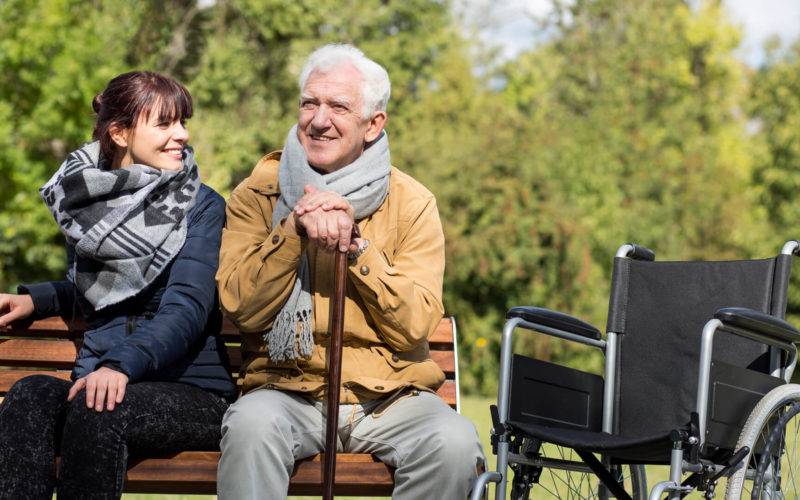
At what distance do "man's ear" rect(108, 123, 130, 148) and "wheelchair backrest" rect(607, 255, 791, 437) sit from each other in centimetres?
167

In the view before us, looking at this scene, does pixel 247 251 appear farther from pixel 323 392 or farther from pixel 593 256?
pixel 593 256

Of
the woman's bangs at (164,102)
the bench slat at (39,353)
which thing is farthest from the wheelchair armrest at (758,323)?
the bench slat at (39,353)

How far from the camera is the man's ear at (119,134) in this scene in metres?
3.42

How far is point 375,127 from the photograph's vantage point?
3.44 m

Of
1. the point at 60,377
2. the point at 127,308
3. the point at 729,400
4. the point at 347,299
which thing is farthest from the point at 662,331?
the point at 60,377

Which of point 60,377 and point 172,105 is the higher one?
point 172,105

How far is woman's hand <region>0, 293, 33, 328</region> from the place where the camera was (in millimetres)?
3576

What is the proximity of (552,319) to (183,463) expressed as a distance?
3.99 ft

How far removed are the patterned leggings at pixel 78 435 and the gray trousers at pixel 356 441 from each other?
168 millimetres

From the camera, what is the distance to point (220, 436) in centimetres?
318

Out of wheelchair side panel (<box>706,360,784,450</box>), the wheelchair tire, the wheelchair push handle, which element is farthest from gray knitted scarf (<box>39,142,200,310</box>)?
the wheelchair tire

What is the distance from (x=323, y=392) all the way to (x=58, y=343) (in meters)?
1.02

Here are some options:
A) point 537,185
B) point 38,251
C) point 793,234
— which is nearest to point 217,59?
point 38,251

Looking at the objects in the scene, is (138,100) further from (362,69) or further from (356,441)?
(356,441)
